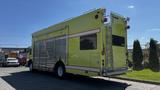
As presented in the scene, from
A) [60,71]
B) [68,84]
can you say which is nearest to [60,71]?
[60,71]

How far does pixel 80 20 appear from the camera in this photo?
1295 centimetres

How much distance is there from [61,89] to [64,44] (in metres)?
3.92

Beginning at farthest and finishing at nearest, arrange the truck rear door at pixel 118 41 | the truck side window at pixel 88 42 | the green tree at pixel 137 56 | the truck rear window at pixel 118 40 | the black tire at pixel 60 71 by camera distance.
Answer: the green tree at pixel 137 56 → the black tire at pixel 60 71 → the truck rear window at pixel 118 40 → the truck rear door at pixel 118 41 → the truck side window at pixel 88 42

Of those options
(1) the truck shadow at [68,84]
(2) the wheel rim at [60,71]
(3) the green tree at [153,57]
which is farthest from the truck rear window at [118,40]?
(3) the green tree at [153,57]

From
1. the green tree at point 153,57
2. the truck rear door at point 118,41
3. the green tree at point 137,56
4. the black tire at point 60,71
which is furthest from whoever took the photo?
the green tree at point 137,56

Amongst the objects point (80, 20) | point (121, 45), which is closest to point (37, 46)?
point (80, 20)

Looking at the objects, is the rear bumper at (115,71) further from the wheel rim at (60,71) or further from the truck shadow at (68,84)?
the wheel rim at (60,71)

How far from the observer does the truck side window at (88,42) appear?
11.7m

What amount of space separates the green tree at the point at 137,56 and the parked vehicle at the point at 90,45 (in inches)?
345

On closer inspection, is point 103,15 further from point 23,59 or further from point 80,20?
point 23,59

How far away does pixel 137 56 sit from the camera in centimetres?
2162

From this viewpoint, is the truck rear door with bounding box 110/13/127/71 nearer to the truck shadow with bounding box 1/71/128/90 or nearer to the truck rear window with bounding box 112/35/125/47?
the truck rear window with bounding box 112/35/125/47

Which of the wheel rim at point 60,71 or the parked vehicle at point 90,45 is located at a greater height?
the parked vehicle at point 90,45

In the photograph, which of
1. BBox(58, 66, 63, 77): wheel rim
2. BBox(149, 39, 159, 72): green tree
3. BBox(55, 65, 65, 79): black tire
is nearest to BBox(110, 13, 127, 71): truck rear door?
BBox(55, 65, 65, 79): black tire
